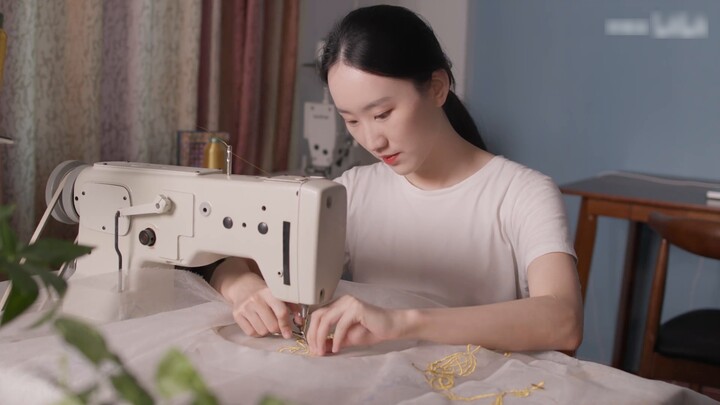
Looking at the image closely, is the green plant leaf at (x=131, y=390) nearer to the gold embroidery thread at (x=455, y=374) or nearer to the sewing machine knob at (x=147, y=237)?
the gold embroidery thread at (x=455, y=374)

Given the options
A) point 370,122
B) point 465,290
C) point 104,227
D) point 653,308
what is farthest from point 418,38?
point 653,308

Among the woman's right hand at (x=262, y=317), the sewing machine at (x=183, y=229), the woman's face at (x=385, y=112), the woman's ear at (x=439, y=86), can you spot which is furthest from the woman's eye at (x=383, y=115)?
the woman's right hand at (x=262, y=317)

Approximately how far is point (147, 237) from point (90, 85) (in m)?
1.13

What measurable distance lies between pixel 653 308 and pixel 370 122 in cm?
135

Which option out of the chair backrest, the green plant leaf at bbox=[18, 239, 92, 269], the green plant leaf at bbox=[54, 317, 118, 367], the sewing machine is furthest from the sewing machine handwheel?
the chair backrest

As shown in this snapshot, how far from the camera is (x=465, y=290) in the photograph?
5.26 ft

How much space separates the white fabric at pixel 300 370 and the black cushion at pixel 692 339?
1.25 m

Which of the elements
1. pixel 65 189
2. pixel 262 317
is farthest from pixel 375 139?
pixel 65 189

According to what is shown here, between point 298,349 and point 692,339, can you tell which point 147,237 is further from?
point 692,339

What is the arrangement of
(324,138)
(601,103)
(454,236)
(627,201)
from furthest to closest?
(601,103) < (324,138) < (627,201) < (454,236)

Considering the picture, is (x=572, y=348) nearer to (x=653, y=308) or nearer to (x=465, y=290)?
(x=465, y=290)

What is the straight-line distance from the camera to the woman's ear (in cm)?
147

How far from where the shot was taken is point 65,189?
126 centimetres

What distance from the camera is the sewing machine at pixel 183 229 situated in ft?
3.60
